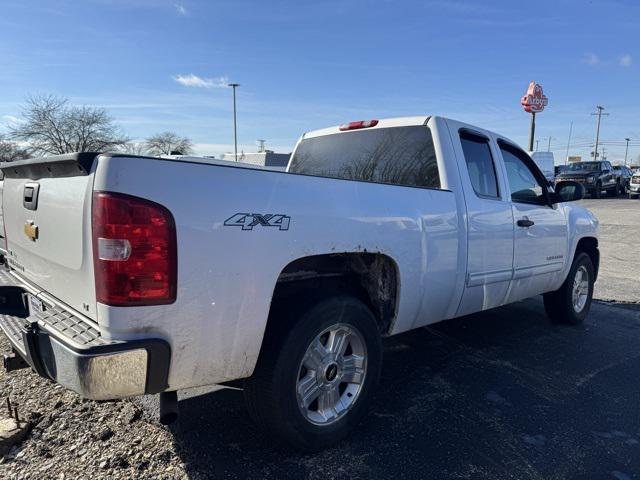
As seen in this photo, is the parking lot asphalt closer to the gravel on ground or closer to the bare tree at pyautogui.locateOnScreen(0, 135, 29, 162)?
the gravel on ground

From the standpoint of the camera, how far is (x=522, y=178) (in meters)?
4.85

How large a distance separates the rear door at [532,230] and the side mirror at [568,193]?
10 centimetres

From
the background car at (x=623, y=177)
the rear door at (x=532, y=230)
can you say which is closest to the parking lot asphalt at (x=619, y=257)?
the rear door at (x=532, y=230)

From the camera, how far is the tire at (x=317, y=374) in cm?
264

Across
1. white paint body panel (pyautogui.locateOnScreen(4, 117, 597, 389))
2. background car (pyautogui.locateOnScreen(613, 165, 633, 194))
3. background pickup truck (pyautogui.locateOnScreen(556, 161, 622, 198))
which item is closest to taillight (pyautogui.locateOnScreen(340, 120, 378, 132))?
white paint body panel (pyautogui.locateOnScreen(4, 117, 597, 389))

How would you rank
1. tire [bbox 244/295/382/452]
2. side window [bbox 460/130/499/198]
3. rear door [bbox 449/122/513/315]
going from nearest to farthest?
tire [bbox 244/295/382/452] → rear door [bbox 449/122/513/315] → side window [bbox 460/130/499/198]

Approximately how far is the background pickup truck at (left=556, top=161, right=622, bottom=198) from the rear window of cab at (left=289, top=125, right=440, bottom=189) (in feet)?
90.7

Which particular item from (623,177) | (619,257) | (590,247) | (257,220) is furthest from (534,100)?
(257,220)

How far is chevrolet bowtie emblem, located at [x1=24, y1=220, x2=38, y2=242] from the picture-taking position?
2781 millimetres

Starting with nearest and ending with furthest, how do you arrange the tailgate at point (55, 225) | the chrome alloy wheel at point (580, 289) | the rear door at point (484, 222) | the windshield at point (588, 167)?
1. the tailgate at point (55, 225)
2. the rear door at point (484, 222)
3. the chrome alloy wheel at point (580, 289)
4. the windshield at point (588, 167)

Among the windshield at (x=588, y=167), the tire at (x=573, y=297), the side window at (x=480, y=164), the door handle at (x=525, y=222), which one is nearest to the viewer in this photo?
the side window at (x=480, y=164)

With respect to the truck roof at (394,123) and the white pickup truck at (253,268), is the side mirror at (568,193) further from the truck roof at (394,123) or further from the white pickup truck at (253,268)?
the truck roof at (394,123)

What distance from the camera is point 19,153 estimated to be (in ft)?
97.8

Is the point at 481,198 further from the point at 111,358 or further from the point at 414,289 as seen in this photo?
the point at 111,358
